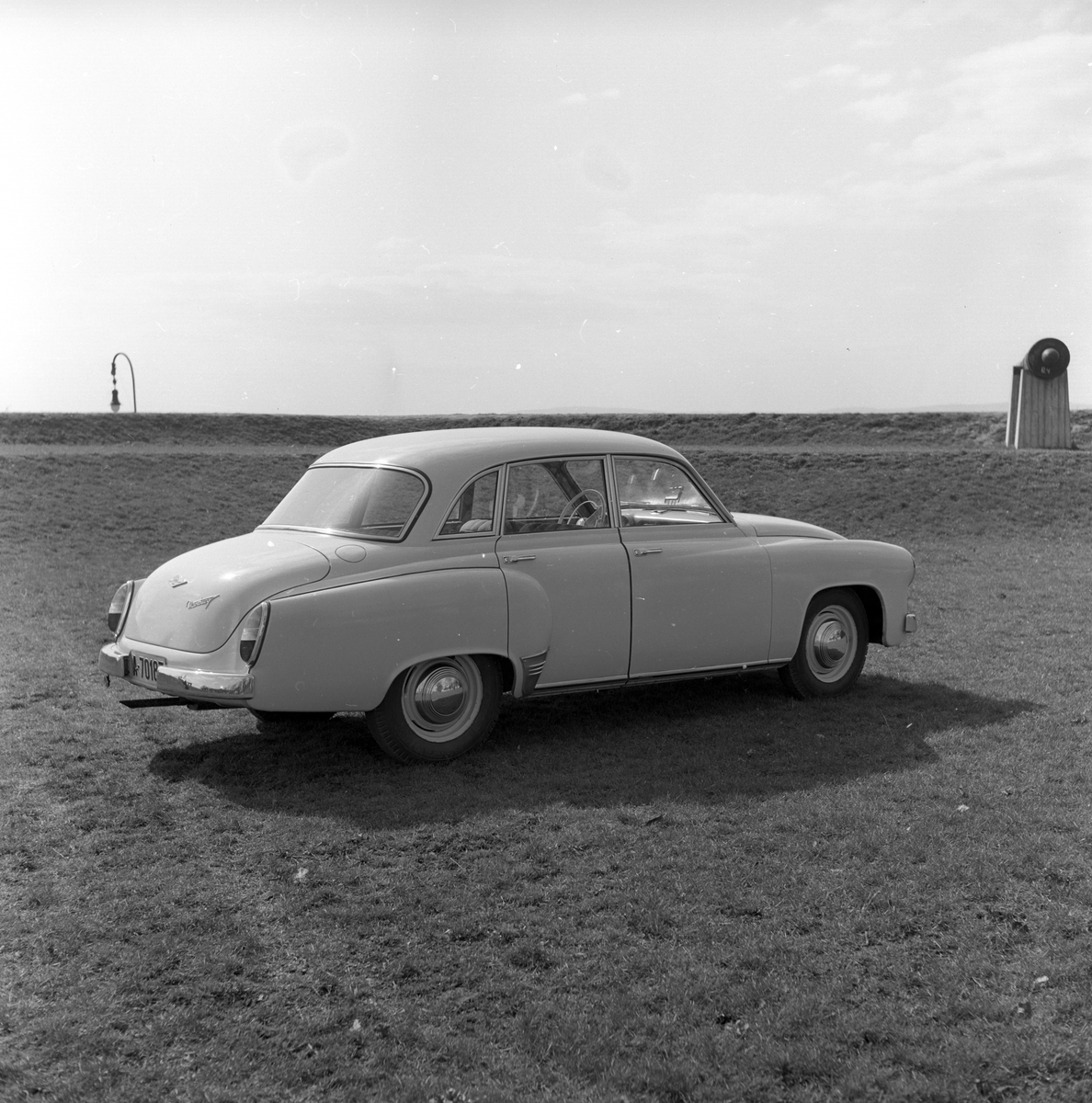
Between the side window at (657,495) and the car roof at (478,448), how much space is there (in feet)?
0.30

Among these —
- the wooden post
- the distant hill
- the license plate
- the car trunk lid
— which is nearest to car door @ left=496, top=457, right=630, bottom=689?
the car trunk lid

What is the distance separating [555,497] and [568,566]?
1.53 ft

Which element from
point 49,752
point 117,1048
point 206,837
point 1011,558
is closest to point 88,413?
point 1011,558

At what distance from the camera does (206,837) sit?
5.22m

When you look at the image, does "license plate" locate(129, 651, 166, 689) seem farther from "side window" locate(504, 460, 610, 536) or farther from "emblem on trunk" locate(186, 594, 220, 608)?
"side window" locate(504, 460, 610, 536)

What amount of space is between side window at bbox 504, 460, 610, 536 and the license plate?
1.93m

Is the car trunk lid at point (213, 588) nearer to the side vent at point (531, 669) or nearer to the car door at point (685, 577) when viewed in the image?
the side vent at point (531, 669)

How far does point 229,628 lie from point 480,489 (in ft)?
5.18

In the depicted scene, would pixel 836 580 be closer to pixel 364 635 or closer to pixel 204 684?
pixel 364 635

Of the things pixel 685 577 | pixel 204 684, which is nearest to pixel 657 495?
pixel 685 577

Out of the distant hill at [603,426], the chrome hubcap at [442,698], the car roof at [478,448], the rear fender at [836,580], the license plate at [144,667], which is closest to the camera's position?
the license plate at [144,667]

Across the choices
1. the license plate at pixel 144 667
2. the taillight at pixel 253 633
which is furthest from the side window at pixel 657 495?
the license plate at pixel 144 667

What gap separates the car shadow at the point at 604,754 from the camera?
18.9 ft

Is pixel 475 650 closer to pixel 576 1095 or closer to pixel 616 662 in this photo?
pixel 616 662
